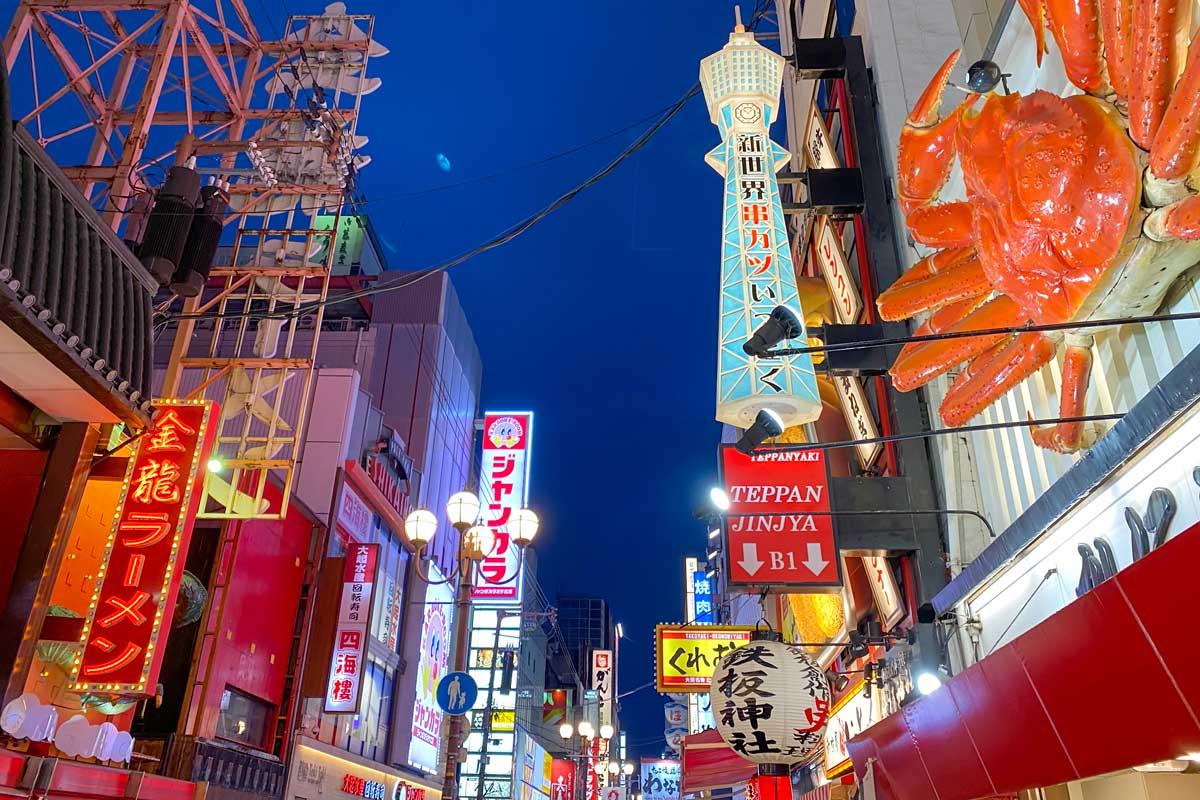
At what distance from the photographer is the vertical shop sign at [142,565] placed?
A: 8883 millimetres

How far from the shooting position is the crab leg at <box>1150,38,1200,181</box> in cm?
406

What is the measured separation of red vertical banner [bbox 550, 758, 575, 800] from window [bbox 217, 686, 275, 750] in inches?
1466

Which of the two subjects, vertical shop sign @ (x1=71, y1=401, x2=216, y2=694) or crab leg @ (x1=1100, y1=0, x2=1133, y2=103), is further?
vertical shop sign @ (x1=71, y1=401, x2=216, y2=694)

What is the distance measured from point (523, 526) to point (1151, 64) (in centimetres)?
1045

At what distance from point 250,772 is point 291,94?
13609mm

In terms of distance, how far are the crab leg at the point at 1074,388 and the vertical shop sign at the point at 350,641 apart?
18.0 m

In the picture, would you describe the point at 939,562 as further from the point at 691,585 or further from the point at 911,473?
the point at 691,585

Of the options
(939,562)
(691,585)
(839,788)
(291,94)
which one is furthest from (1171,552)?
(691,585)

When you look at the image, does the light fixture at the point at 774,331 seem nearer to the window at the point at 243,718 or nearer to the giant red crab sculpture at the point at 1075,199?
the giant red crab sculpture at the point at 1075,199

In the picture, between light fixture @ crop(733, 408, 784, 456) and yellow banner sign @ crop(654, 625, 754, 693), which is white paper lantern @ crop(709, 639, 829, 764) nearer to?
light fixture @ crop(733, 408, 784, 456)

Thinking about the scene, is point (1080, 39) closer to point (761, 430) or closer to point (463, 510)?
point (761, 430)

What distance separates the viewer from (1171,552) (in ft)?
10.8

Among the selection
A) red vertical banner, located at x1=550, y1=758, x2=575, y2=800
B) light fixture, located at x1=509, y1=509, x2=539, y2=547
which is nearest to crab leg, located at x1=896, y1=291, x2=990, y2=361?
light fixture, located at x1=509, y1=509, x2=539, y2=547

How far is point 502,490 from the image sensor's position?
33719 millimetres
